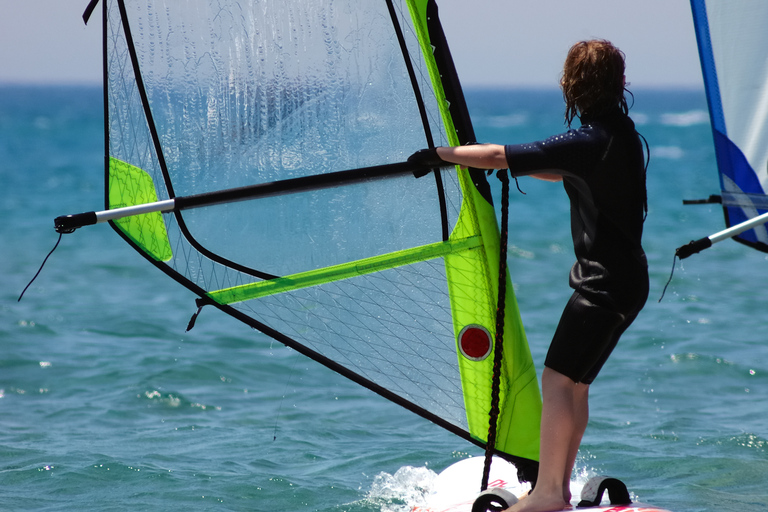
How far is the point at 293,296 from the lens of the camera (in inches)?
104

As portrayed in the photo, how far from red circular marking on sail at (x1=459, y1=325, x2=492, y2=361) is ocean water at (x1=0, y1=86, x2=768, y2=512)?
2.83 feet

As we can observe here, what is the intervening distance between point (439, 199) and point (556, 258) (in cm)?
743

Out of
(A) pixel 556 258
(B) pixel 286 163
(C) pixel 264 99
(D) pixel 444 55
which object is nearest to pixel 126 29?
(C) pixel 264 99

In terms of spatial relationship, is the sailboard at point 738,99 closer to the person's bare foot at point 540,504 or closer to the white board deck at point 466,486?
the white board deck at point 466,486

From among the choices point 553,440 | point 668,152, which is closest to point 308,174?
point 553,440

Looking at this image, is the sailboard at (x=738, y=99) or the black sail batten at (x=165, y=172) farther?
the sailboard at (x=738, y=99)

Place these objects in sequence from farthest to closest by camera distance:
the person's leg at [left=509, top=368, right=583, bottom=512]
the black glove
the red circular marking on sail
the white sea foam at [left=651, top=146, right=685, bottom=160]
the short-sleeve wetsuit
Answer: the white sea foam at [left=651, top=146, right=685, bottom=160]
the red circular marking on sail
the black glove
the person's leg at [left=509, top=368, right=583, bottom=512]
the short-sleeve wetsuit

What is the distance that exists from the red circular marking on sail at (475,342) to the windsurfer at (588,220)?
17.3 inches

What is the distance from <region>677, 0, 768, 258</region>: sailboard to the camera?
3.54m

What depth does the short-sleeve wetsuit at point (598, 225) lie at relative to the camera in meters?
2.09

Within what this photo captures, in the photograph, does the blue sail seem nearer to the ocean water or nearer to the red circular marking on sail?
the ocean water

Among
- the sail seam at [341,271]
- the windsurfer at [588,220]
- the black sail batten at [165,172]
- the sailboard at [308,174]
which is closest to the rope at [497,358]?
the sailboard at [308,174]

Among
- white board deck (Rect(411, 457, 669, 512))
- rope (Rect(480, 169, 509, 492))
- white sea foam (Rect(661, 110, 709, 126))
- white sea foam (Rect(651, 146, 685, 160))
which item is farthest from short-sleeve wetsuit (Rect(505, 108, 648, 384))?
white sea foam (Rect(661, 110, 709, 126))

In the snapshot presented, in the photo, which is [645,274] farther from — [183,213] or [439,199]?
[183,213]
